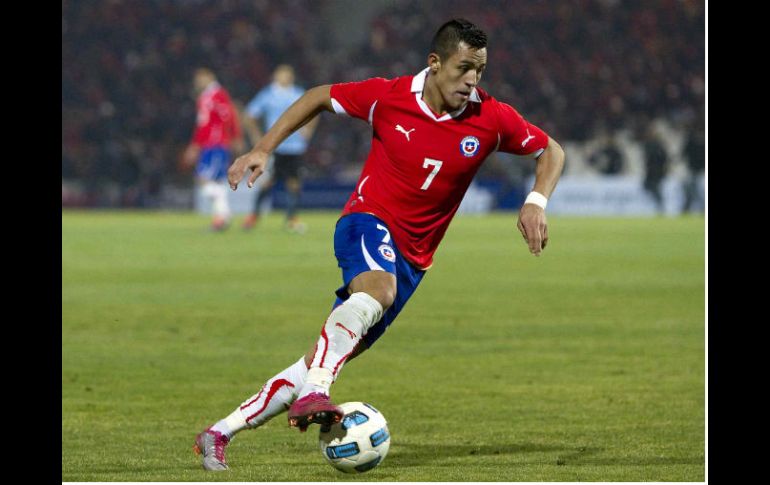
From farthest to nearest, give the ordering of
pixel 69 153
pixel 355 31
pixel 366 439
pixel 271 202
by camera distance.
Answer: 1. pixel 355 31
2. pixel 69 153
3. pixel 271 202
4. pixel 366 439

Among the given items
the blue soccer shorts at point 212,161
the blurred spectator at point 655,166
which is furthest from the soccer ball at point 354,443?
the blurred spectator at point 655,166

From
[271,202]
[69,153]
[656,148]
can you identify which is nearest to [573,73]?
[656,148]

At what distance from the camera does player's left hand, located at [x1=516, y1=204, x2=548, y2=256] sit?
613 centimetres

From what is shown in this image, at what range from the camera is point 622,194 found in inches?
1249

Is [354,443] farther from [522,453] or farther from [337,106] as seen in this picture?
[337,106]

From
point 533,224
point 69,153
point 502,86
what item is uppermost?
point 533,224

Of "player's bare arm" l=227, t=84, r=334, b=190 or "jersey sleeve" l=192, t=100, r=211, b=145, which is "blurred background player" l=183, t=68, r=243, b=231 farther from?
"player's bare arm" l=227, t=84, r=334, b=190

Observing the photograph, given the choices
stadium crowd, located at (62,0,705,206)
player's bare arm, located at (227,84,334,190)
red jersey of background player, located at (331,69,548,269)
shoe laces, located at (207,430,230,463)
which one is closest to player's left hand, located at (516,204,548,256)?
red jersey of background player, located at (331,69,548,269)

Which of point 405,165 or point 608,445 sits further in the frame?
point 608,445

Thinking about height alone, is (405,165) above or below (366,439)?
above

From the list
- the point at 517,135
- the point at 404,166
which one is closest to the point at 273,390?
the point at 404,166

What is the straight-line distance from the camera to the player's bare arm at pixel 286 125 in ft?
20.5

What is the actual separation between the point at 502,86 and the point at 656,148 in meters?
5.87

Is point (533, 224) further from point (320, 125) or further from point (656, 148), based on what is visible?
point (320, 125)
